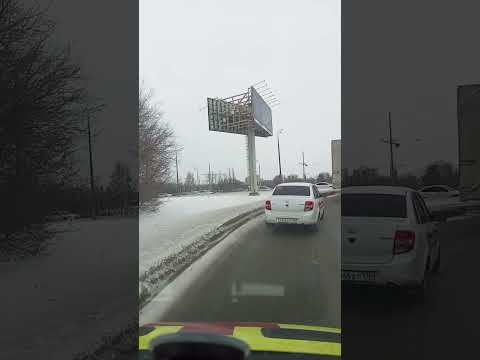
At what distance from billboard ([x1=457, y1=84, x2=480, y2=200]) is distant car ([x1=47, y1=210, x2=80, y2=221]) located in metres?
5.39

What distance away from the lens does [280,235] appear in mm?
2305

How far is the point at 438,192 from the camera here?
546 centimetres

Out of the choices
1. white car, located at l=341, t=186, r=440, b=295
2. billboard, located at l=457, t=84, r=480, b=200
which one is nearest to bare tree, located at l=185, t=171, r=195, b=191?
white car, located at l=341, t=186, r=440, b=295

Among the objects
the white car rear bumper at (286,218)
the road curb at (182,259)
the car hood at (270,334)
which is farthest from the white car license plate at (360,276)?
the car hood at (270,334)

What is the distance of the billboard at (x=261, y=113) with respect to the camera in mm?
2191

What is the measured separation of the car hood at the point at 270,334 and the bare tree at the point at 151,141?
73cm

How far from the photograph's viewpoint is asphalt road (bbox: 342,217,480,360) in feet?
10.3

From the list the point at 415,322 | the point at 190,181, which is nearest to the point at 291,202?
the point at 190,181

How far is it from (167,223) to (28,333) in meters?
2.17

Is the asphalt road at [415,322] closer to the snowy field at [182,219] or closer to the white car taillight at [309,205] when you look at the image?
the white car taillight at [309,205]

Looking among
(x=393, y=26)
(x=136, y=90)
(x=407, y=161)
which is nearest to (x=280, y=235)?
(x=136, y=90)

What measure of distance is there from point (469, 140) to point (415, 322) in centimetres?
323

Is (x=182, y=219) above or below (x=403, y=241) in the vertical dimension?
above

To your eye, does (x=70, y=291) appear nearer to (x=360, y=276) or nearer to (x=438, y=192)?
(x=360, y=276)
